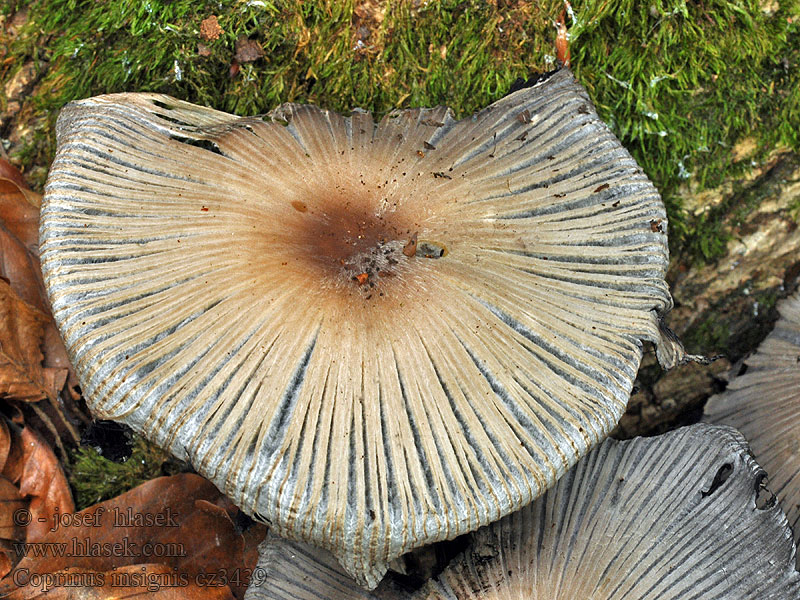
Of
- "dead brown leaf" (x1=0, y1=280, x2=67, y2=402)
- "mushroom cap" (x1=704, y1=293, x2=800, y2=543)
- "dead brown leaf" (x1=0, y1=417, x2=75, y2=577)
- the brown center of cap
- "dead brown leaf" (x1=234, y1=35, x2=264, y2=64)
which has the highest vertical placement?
"dead brown leaf" (x1=234, y1=35, x2=264, y2=64)

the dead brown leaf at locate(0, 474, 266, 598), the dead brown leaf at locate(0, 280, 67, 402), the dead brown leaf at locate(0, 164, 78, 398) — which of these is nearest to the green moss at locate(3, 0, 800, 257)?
the dead brown leaf at locate(0, 164, 78, 398)

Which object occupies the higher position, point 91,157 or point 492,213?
point 492,213

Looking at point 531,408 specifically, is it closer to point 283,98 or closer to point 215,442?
point 215,442

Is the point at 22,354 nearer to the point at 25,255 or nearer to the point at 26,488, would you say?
the point at 25,255

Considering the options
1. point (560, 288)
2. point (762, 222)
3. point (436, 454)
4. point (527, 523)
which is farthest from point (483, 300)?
point (762, 222)

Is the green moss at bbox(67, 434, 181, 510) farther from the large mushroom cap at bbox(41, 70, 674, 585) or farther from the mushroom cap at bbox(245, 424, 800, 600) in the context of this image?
the large mushroom cap at bbox(41, 70, 674, 585)

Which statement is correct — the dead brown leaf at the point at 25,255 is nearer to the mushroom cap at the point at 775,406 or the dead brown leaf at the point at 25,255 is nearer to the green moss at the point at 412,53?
the green moss at the point at 412,53

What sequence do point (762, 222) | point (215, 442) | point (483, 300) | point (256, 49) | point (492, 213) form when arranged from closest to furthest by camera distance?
point (215, 442), point (483, 300), point (492, 213), point (256, 49), point (762, 222)
